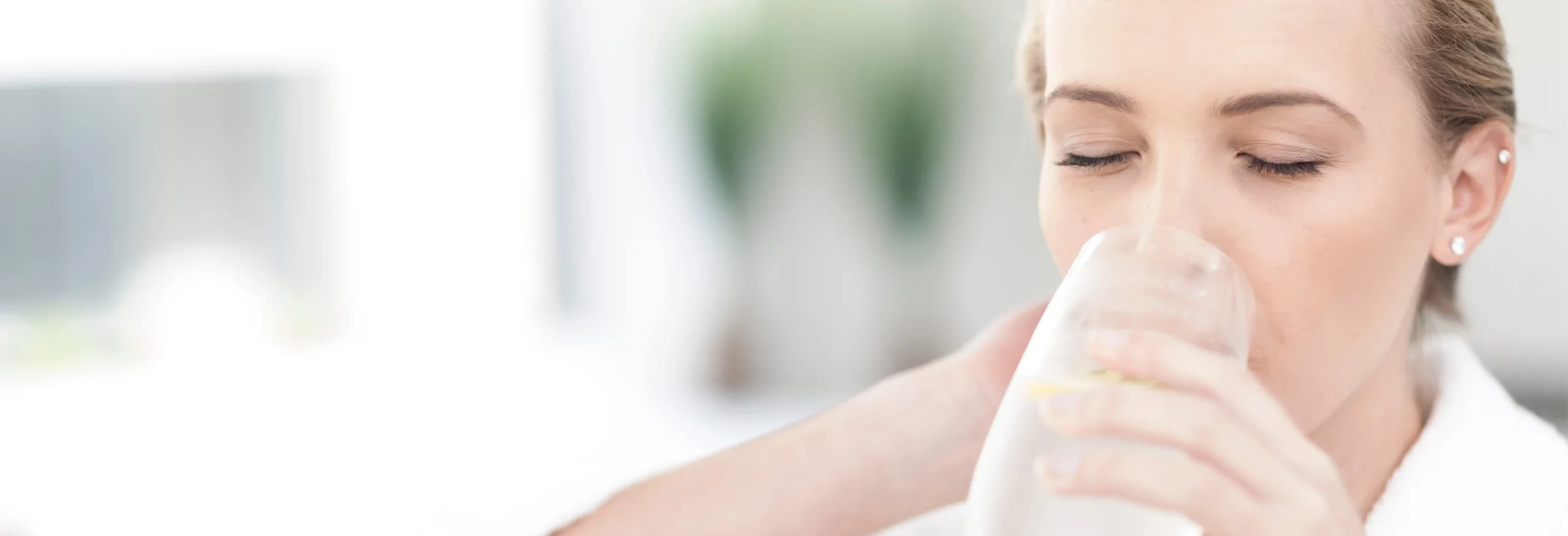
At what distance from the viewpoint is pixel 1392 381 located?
3.30 ft

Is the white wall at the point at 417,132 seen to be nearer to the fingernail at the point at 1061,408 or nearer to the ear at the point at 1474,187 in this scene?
the ear at the point at 1474,187

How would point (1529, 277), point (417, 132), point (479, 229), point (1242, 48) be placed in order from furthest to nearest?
point (479, 229), point (417, 132), point (1529, 277), point (1242, 48)

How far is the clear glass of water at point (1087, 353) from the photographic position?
0.62 metres

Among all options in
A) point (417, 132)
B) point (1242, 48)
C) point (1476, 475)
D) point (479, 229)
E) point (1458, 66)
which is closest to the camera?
point (1242, 48)

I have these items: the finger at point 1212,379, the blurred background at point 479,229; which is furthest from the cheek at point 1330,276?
the blurred background at point 479,229

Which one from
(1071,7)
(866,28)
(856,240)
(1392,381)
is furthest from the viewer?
(856,240)

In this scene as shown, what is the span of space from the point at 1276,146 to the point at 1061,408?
34cm

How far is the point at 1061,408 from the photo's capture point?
0.53 metres

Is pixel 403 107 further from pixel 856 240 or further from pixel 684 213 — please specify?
pixel 856 240

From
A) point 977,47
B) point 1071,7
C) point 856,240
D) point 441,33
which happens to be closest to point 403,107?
point 441,33

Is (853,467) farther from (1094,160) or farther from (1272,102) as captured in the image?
(1272,102)

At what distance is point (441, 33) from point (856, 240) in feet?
4.20

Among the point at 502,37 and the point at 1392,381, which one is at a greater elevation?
the point at 1392,381

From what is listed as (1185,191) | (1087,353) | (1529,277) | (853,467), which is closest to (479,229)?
(1529,277)
